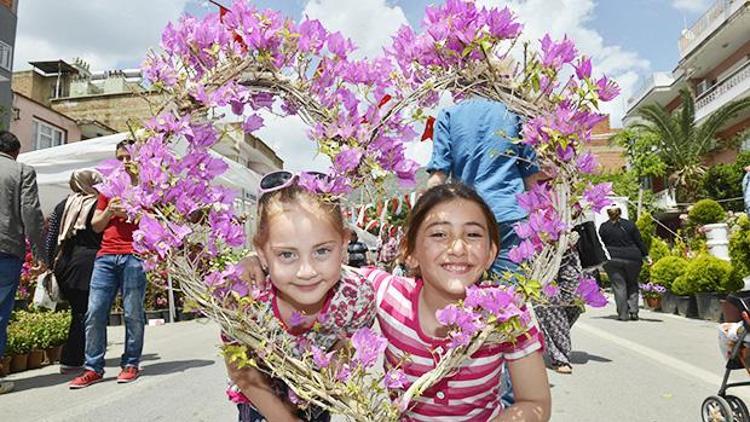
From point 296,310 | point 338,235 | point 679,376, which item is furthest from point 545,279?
point 679,376

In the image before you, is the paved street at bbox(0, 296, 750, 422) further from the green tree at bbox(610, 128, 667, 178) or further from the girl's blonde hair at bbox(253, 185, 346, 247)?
the green tree at bbox(610, 128, 667, 178)

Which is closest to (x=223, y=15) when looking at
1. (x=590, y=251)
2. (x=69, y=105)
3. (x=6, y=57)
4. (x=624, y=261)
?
(x=590, y=251)

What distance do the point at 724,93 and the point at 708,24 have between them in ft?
12.4

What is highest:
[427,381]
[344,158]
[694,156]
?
[694,156]

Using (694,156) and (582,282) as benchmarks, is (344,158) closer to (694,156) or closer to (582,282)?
(582,282)

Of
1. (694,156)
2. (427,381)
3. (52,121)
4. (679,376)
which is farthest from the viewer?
(694,156)

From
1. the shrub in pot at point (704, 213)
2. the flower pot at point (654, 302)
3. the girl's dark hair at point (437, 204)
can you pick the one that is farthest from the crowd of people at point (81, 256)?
the shrub in pot at point (704, 213)

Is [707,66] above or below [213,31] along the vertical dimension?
above

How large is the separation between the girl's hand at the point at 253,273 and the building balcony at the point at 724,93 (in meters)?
28.3

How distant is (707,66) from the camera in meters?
29.6

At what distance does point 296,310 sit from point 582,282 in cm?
109

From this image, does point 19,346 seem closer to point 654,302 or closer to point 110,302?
point 110,302

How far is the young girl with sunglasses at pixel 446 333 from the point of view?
1968 millimetres

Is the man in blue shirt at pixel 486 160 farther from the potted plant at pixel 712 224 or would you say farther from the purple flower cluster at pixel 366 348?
the potted plant at pixel 712 224
